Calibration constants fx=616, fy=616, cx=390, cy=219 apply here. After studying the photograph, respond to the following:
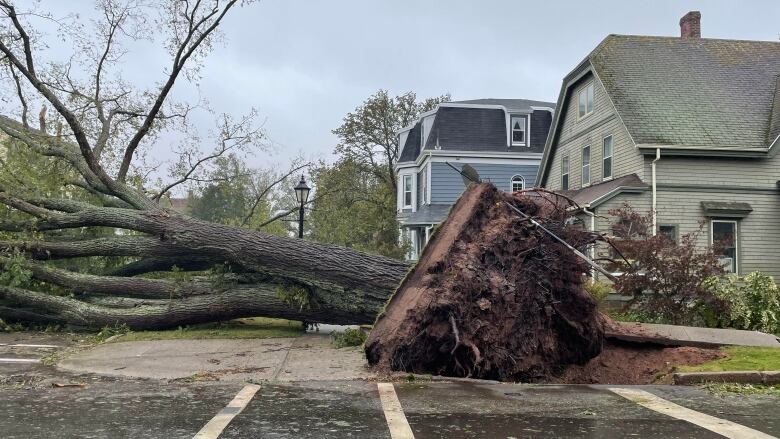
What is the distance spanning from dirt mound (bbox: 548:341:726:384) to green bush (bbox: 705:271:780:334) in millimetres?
2843

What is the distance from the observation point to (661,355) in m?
8.68

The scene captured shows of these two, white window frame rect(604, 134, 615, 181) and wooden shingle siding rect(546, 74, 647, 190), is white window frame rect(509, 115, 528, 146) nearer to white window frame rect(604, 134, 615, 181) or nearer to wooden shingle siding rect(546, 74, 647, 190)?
wooden shingle siding rect(546, 74, 647, 190)

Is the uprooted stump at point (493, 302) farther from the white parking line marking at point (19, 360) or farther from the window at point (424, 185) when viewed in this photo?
the window at point (424, 185)

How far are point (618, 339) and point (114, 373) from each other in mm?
6881

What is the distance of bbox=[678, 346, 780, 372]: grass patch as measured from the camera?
7.21 m

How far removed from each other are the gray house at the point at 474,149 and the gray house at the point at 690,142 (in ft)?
25.6

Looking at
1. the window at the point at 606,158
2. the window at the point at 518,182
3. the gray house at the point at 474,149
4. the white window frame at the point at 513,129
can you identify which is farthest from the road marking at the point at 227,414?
the white window frame at the point at 513,129

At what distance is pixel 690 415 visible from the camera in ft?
17.1

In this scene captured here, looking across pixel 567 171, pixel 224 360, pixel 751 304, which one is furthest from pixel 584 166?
pixel 224 360

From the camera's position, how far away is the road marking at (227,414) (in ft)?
14.5

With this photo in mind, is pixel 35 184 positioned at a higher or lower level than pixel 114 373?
higher

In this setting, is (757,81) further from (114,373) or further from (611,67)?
(114,373)

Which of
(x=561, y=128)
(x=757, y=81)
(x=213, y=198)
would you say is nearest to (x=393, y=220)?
(x=561, y=128)

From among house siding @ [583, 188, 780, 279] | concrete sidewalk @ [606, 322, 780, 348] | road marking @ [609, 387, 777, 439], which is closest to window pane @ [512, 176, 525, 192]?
house siding @ [583, 188, 780, 279]
